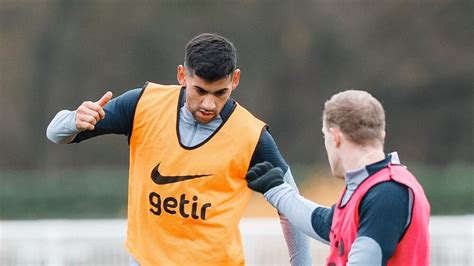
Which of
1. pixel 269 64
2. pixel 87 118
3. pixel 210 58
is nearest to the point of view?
pixel 87 118

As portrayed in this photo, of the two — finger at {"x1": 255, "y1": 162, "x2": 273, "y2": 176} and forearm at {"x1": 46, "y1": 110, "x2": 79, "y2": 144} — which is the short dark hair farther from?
forearm at {"x1": 46, "y1": 110, "x2": 79, "y2": 144}

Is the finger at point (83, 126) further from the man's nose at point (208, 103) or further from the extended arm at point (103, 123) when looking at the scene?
the man's nose at point (208, 103)

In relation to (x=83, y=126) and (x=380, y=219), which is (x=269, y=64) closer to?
(x=83, y=126)

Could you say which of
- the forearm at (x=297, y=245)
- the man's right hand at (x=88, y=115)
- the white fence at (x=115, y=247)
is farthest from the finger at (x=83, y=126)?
the white fence at (x=115, y=247)

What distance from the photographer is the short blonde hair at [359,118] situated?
407 cm

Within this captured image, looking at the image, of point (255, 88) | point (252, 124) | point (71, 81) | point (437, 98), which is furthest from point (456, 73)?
point (252, 124)

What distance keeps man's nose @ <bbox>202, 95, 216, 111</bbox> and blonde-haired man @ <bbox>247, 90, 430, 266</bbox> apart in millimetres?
699

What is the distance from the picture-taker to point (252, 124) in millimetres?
4922

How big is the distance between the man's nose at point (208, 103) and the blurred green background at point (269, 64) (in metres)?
22.6

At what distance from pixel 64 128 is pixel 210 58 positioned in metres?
0.68

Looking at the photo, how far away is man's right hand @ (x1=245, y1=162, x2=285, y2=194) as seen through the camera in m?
4.53

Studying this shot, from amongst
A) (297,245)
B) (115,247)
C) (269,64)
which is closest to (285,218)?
(297,245)

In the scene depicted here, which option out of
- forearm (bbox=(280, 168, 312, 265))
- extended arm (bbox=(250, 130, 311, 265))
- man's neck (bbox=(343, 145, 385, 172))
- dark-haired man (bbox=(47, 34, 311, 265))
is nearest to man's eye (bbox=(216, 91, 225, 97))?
dark-haired man (bbox=(47, 34, 311, 265))

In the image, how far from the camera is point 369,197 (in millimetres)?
4012
